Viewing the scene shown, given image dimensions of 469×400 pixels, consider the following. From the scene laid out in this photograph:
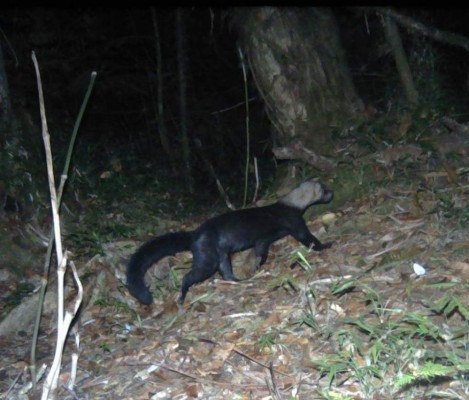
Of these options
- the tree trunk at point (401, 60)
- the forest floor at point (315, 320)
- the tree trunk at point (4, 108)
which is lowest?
the forest floor at point (315, 320)

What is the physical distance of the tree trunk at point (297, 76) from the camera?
297 inches

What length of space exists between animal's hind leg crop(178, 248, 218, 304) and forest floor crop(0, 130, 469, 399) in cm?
12

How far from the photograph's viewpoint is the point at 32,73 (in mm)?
12453

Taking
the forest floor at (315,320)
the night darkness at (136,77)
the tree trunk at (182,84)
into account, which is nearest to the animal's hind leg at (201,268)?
the forest floor at (315,320)

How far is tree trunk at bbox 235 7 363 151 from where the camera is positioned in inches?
297

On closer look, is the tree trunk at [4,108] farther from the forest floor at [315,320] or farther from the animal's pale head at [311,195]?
the animal's pale head at [311,195]

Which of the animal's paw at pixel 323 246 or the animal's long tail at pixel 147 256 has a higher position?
the animal's long tail at pixel 147 256

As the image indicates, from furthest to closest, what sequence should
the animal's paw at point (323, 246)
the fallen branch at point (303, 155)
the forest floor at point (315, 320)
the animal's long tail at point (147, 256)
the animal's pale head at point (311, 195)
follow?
the fallen branch at point (303, 155)
the animal's pale head at point (311, 195)
the animal's paw at point (323, 246)
the animal's long tail at point (147, 256)
the forest floor at point (315, 320)

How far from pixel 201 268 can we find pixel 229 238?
1.65ft

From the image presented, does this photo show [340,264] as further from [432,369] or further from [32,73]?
[32,73]

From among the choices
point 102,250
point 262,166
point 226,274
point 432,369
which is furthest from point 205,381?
point 262,166

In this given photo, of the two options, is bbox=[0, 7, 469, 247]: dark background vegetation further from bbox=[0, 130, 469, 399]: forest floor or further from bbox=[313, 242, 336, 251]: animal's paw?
bbox=[313, 242, 336, 251]: animal's paw

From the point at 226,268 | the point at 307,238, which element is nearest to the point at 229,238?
the point at 226,268

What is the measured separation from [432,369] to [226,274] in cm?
373
